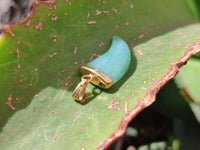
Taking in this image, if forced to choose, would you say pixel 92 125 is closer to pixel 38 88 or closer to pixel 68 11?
pixel 38 88

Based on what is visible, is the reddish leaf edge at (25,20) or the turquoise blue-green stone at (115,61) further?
the turquoise blue-green stone at (115,61)

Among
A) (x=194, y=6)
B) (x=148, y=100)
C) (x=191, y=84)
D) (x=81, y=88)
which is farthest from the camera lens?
(x=194, y=6)

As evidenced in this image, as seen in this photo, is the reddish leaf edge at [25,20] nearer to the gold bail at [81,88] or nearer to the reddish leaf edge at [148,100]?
the gold bail at [81,88]

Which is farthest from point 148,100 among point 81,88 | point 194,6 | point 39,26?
point 194,6

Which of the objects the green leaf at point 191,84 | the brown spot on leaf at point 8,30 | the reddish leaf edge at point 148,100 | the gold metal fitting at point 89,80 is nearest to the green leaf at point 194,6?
→ the green leaf at point 191,84

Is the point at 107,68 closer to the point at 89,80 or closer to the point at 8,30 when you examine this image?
the point at 89,80

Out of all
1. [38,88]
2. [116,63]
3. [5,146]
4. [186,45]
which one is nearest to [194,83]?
[186,45]

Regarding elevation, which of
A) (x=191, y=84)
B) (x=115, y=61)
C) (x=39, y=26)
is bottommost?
(x=191, y=84)
